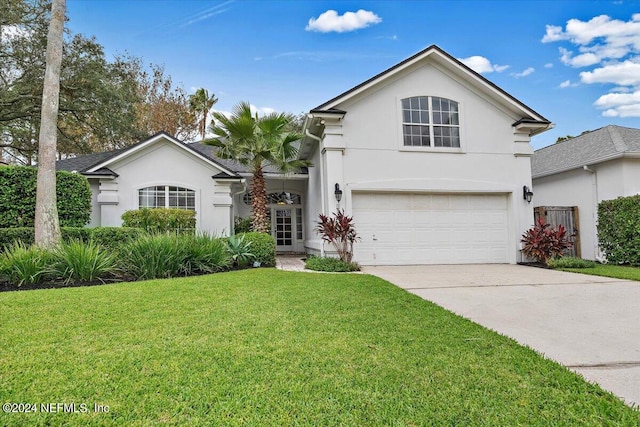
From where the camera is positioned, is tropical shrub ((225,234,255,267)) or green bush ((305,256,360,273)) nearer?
green bush ((305,256,360,273))

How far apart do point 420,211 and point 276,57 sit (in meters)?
10.5

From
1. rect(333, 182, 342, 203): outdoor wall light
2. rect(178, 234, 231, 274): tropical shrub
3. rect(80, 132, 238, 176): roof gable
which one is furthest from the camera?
rect(80, 132, 238, 176): roof gable

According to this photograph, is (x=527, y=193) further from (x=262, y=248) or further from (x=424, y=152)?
(x=262, y=248)

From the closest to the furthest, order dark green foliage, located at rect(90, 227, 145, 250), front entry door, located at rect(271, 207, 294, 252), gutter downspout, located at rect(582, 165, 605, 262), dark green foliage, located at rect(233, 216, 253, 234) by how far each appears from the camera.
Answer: dark green foliage, located at rect(90, 227, 145, 250) → gutter downspout, located at rect(582, 165, 605, 262) → dark green foliage, located at rect(233, 216, 253, 234) → front entry door, located at rect(271, 207, 294, 252)

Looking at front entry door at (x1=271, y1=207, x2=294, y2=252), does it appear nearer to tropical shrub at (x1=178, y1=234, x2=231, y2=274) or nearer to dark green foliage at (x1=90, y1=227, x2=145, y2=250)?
tropical shrub at (x1=178, y1=234, x2=231, y2=274)

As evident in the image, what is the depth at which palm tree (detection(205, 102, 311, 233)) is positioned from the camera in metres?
11.0

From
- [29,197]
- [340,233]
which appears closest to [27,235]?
[29,197]

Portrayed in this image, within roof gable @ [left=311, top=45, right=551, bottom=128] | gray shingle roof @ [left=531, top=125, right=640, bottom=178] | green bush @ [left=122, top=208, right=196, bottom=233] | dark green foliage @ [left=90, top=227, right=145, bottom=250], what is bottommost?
dark green foliage @ [left=90, top=227, right=145, bottom=250]

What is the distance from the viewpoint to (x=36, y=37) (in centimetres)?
1588

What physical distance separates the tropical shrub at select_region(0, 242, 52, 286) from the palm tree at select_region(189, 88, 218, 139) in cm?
2317

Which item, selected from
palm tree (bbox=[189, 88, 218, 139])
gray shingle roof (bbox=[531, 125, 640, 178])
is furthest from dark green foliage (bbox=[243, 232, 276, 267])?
palm tree (bbox=[189, 88, 218, 139])

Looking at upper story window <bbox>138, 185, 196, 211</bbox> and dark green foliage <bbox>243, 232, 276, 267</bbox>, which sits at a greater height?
upper story window <bbox>138, 185, 196, 211</bbox>

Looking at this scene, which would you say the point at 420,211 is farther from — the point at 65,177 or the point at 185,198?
the point at 65,177

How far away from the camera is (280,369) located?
112 inches
